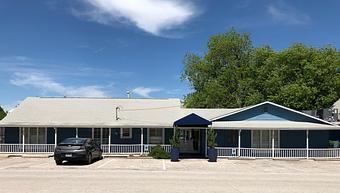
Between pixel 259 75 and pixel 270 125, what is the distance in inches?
1067

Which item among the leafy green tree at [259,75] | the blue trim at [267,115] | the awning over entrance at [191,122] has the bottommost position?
the awning over entrance at [191,122]

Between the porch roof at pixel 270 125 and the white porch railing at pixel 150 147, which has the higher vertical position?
the porch roof at pixel 270 125

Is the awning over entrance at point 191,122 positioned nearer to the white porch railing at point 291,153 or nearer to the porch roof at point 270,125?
the porch roof at point 270,125

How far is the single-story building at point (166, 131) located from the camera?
31.5 meters

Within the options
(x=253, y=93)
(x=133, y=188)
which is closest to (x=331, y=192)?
(x=133, y=188)

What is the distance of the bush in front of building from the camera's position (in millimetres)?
30109

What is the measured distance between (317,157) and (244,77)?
94.7ft

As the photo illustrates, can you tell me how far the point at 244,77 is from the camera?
59406 millimetres

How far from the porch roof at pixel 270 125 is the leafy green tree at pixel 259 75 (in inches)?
813

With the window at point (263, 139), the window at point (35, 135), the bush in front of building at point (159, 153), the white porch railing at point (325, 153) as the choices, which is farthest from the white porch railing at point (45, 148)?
the white porch railing at point (325, 153)

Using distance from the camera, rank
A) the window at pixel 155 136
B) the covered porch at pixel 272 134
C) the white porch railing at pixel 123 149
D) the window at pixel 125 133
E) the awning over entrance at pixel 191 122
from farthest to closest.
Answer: the window at pixel 125 133 → the window at pixel 155 136 → the white porch railing at pixel 123 149 → the covered porch at pixel 272 134 → the awning over entrance at pixel 191 122

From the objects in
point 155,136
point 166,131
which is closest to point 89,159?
point 155,136

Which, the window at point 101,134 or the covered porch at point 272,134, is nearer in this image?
the covered porch at point 272,134

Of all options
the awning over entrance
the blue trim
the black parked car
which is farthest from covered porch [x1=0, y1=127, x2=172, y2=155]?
the black parked car
